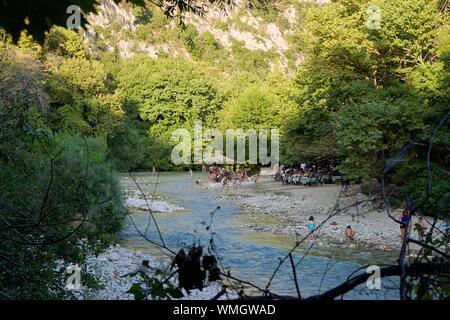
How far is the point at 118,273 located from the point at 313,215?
12.7 metres

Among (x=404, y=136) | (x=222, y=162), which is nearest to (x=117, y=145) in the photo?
(x=222, y=162)

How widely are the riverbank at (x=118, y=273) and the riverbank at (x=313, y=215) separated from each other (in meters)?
2.66

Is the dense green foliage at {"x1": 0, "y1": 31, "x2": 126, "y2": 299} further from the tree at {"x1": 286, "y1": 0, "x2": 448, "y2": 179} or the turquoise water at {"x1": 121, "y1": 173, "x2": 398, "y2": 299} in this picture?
the tree at {"x1": 286, "y1": 0, "x2": 448, "y2": 179}

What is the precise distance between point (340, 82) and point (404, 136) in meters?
4.92

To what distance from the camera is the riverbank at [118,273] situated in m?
9.70

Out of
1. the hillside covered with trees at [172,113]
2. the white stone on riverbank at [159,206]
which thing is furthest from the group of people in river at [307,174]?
the white stone on riverbank at [159,206]

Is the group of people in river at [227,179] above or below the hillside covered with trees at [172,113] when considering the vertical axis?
below

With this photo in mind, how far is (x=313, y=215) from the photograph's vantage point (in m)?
23.5

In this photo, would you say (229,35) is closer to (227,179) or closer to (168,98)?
(168,98)

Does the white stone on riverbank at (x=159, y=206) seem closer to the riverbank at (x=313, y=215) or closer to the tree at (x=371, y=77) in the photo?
the riverbank at (x=313, y=215)

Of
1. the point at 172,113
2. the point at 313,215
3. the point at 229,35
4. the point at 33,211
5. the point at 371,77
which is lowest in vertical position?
the point at 313,215

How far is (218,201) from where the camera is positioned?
98.2 feet

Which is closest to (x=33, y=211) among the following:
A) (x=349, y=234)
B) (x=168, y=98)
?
(x=349, y=234)
